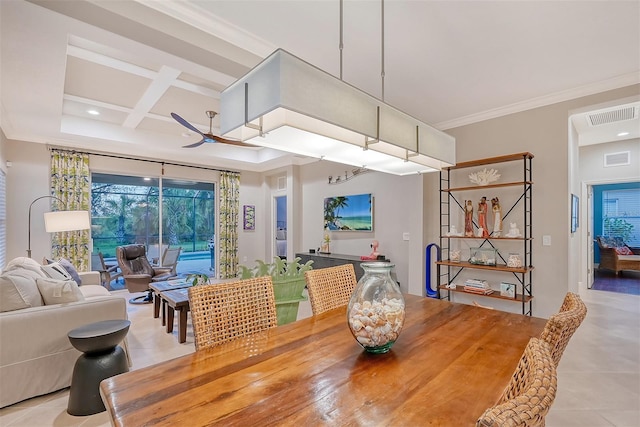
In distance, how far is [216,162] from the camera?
669cm

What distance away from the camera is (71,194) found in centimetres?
523

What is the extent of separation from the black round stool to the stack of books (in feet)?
12.1

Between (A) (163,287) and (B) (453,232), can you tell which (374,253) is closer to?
(B) (453,232)

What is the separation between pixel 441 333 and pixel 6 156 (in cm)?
646

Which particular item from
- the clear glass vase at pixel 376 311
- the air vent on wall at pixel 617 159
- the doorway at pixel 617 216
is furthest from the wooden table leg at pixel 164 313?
the doorway at pixel 617 216

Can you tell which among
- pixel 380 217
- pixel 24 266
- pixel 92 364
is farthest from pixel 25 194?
pixel 380 217

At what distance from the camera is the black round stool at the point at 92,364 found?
2.08 m

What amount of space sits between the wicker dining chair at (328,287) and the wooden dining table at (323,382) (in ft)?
1.34

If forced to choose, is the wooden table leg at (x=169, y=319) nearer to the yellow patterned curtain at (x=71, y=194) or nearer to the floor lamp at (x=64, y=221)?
the floor lamp at (x=64, y=221)

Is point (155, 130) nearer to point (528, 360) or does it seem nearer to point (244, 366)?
point (244, 366)

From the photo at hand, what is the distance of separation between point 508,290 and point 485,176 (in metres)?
1.40

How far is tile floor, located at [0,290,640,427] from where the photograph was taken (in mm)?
2037

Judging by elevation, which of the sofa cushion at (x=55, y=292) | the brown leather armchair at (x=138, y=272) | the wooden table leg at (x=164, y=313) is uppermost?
the sofa cushion at (x=55, y=292)

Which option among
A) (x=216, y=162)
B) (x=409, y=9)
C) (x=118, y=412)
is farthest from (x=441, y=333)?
(x=216, y=162)
